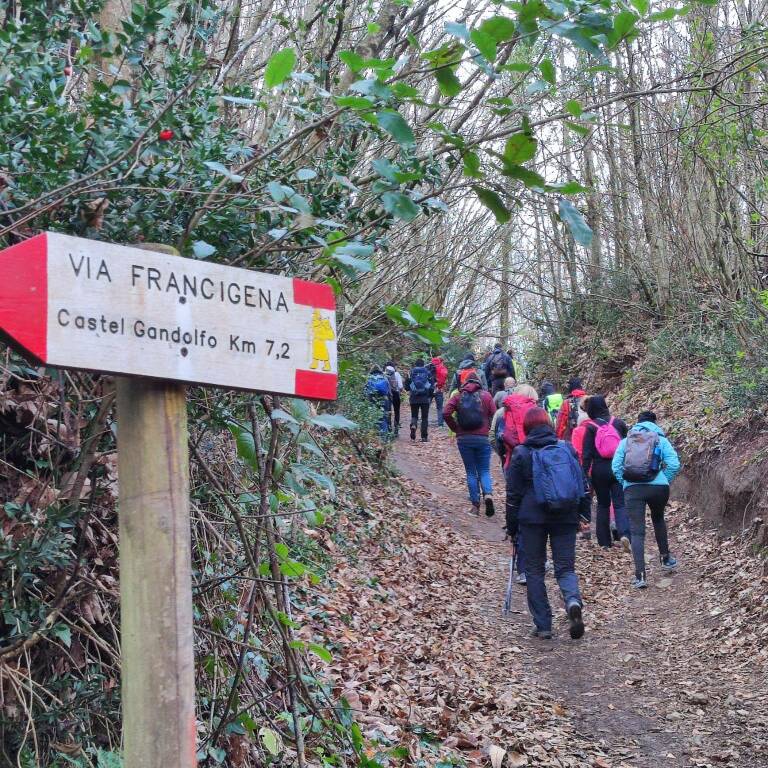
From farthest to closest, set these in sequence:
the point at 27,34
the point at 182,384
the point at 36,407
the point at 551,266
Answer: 1. the point at 551,266
2. the point at 36,407
3. the point at 27,34
4. the point at 182,384

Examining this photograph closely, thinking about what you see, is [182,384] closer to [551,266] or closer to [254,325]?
[254,325]

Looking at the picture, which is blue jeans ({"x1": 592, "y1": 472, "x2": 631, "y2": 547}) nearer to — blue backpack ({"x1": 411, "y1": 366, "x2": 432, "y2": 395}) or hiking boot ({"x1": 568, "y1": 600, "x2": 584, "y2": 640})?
hiking boot ({"x1": 568, "y1": 600, "x2": 584, "y2": 640})

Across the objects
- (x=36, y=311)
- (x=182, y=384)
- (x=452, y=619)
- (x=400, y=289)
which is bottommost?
(x=452, y=619)

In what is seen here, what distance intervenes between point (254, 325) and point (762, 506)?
946 cm

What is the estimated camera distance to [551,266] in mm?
23531

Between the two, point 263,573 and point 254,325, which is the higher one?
point 254,325

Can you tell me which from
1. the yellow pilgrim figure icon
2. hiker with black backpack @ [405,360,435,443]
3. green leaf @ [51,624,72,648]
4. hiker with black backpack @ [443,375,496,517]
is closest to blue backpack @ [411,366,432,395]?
hiker with black backpack @ [405,360,435,443]

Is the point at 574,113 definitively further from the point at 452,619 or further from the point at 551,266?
the point at 551,266

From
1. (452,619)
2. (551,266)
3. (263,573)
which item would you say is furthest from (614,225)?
(263,573)

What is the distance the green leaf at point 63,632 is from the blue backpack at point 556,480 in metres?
5.54

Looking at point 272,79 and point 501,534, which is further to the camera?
point 501,534

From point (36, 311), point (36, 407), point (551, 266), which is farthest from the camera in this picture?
point (551, 266)

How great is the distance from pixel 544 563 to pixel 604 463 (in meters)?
3.48

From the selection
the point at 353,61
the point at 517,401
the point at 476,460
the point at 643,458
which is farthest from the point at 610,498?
the point at 353,61
